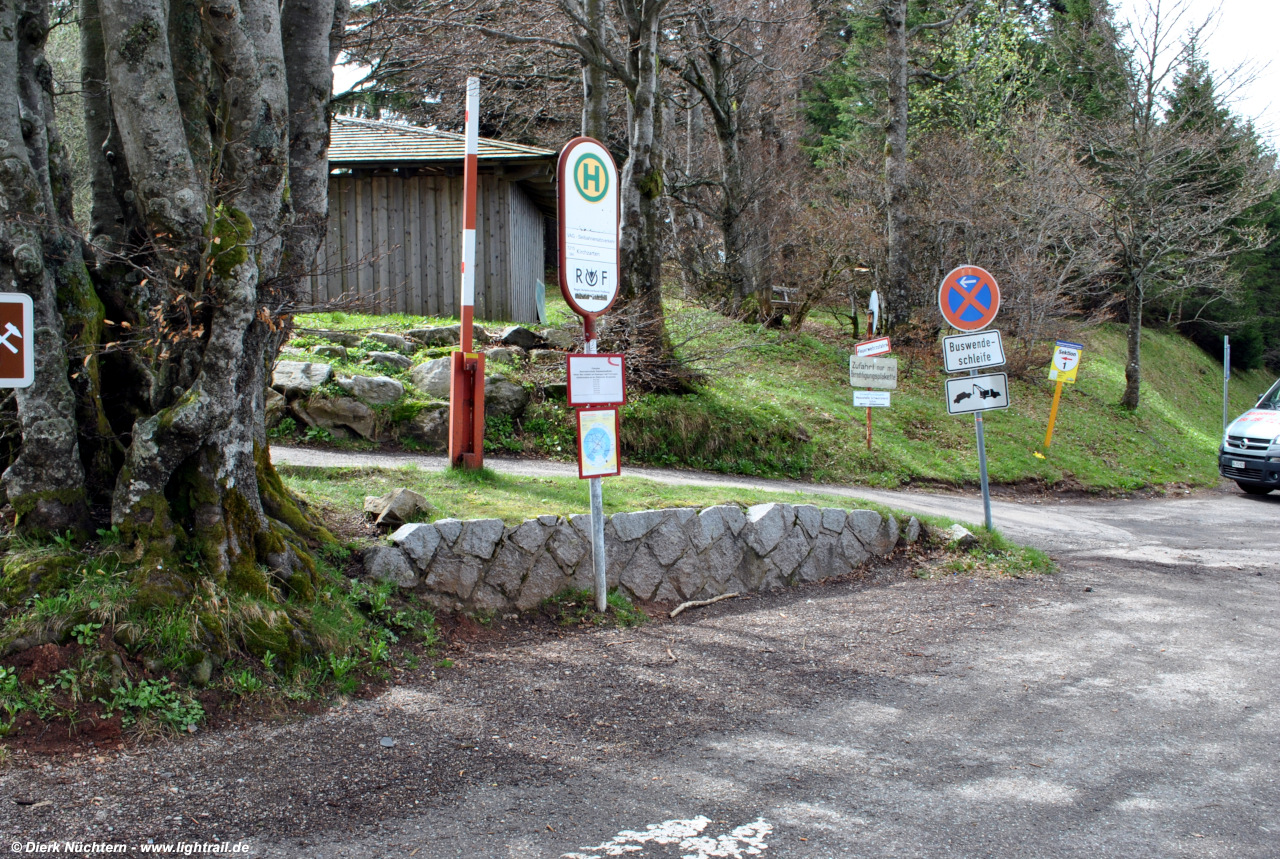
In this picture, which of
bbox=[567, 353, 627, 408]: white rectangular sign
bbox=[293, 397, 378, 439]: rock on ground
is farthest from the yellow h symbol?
bbox=[293, 397, 378, 439]: rock on ground

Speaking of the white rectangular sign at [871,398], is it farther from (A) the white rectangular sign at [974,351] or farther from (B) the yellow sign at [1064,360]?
(B) the yellow sign at [1064,360]

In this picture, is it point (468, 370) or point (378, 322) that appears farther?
point (378, 322)

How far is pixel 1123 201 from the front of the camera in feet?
71.6

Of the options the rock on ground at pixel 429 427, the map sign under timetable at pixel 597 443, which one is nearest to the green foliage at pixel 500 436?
the rock on ground at pixel 429 427

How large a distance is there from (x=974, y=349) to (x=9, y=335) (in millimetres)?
8130

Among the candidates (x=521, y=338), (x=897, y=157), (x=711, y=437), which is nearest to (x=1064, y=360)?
(x=897, y=157)

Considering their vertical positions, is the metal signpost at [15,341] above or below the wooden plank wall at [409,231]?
below

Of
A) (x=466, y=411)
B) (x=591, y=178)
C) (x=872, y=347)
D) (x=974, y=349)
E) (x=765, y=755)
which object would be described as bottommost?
(x=765, y=755)

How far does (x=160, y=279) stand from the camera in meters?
4.54

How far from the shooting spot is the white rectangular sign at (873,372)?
44.2ft

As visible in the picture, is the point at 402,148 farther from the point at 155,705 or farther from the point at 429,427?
the point at 155,705

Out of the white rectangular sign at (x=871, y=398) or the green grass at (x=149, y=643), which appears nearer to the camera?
the green grass at (x=149, y=643)

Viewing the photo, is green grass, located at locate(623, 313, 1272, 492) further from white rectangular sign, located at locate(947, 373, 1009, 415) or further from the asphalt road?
the asphalt road

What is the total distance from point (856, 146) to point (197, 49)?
24.8m
